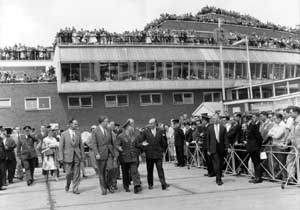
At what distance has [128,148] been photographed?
13484mm

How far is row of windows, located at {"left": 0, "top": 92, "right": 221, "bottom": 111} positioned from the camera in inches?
1743

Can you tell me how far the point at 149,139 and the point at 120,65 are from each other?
109ft

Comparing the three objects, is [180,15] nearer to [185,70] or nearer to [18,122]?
[185,70]

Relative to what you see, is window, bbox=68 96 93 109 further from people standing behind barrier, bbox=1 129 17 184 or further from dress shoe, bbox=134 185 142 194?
dress shoe, bbox=134 185 142 194

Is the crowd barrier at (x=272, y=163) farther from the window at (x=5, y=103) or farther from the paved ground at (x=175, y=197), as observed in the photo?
the window at (x=5, y=103)

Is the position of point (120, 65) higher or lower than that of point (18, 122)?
higher

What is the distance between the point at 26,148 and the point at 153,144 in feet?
19.1

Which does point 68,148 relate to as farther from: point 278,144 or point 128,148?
point 278,144

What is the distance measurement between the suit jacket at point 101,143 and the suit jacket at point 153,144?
3.03ft

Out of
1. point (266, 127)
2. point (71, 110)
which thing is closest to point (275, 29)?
point (71, 110)

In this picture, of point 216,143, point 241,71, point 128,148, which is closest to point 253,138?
point 216,143

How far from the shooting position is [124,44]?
47.1 meters

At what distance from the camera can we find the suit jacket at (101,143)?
13336 millimetres

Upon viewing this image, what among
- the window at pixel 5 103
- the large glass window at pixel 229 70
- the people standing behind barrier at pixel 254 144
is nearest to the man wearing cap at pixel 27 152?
the people standing behind barrier at pixel 254 144
